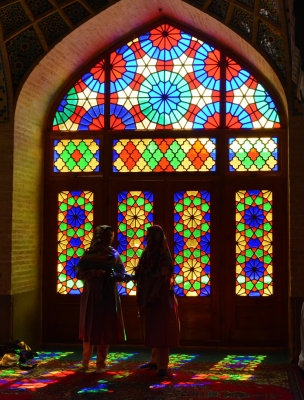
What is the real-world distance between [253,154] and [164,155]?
41.2 inches

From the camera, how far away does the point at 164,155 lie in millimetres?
7832

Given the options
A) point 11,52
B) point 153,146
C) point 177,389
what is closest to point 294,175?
point 153,146

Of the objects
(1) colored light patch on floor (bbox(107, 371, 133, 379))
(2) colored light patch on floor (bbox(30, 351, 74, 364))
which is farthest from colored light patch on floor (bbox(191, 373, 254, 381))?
(2) colored light patch on floor (bbox(30, 351, 74, 364))

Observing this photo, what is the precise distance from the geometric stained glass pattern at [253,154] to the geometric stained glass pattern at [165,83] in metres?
0.37

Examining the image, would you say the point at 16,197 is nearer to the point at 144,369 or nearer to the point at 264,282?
the point at 144,369

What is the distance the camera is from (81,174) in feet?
26.0

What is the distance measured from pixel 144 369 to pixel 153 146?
2718 mm

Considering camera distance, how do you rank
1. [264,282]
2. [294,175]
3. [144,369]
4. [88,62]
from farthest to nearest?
1. [88,62]
2. [264,282]
3. [294,175]
4. [144,369]

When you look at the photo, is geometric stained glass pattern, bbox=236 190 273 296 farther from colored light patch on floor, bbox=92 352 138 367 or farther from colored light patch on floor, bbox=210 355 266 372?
colored light patch on floor, bbox=92 352 138 367

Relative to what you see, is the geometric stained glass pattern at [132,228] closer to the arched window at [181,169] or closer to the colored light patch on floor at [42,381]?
the arched window at [181,169]

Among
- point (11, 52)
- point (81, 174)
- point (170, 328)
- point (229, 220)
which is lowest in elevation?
point (170, 328)

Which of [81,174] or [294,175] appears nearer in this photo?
[294,175]

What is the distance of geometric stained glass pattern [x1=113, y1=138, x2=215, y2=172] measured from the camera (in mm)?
7781

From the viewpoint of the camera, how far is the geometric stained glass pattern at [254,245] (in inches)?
297
